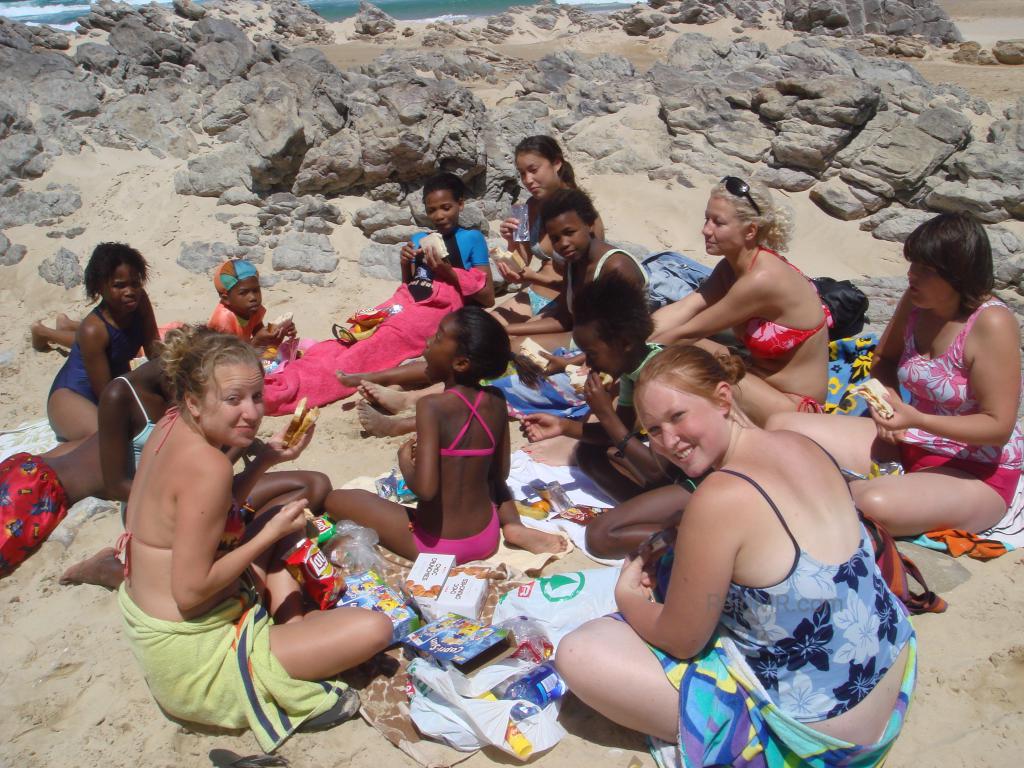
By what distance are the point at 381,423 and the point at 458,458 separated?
140 cm

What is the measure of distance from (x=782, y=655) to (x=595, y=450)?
2115 millimetres

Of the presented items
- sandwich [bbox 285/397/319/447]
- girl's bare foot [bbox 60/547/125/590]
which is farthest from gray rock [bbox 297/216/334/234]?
sandwich [bbox 285/397/319/447]

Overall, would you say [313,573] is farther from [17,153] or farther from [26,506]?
[17,153]

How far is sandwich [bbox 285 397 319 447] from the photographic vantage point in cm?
331

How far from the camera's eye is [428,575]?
3541 mm

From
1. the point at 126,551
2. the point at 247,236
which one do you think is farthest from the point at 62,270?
the point at 126,551

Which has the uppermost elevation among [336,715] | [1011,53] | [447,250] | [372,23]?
[1011,53]

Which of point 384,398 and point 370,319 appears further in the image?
point 370,319

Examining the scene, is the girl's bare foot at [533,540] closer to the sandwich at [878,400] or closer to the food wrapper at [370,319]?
the sandwich at [878,400]

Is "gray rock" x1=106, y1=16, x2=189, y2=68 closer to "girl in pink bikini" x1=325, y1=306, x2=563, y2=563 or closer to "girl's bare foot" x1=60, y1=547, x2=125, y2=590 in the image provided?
"girl's bare foot" x1=60, y1=547, x2=125, y2=590

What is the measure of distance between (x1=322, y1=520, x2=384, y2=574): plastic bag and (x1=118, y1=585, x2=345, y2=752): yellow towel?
0.78 metres

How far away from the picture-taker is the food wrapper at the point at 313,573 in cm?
326

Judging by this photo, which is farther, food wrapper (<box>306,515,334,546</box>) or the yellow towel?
food wrapper (<box>306,515,334,546</box>)

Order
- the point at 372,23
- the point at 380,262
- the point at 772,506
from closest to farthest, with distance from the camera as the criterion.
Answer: the point at 772,506
the point at 380,262
the point at 372,23
